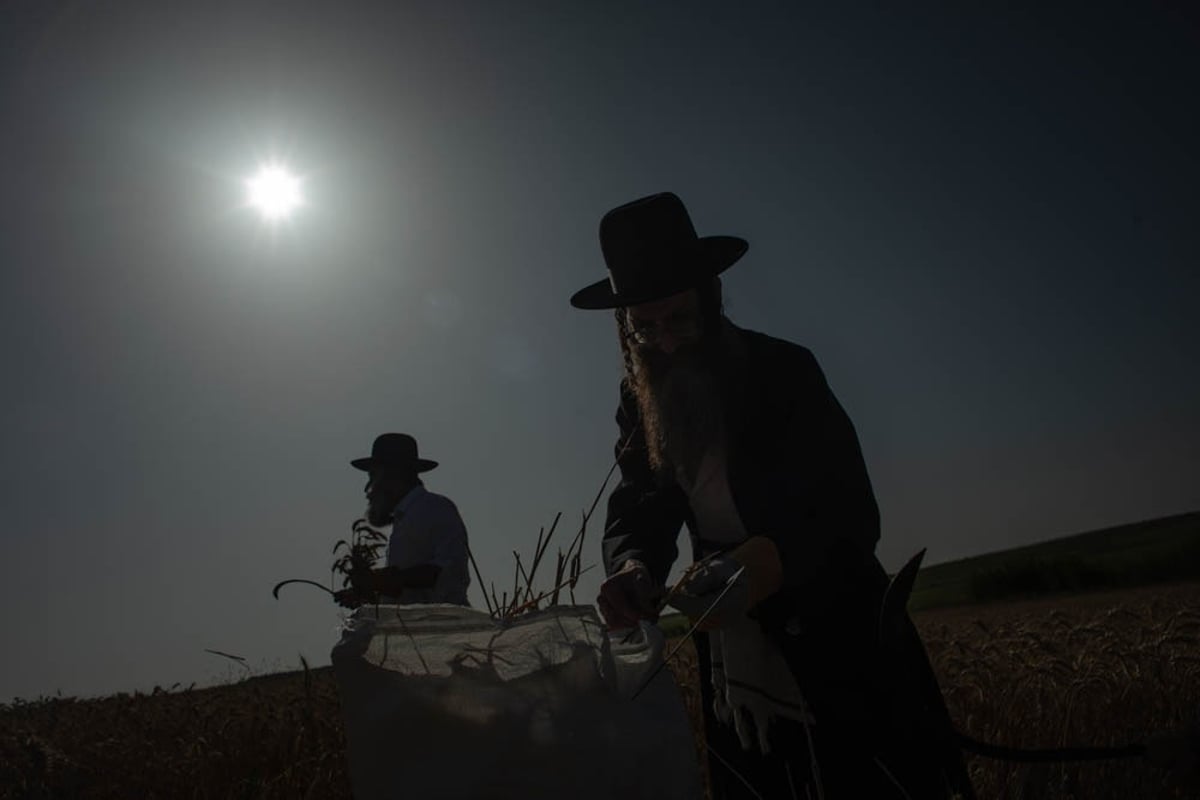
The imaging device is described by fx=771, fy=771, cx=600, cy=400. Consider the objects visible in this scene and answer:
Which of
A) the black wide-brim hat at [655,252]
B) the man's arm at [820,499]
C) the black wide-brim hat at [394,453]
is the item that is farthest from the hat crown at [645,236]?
the black wide-brim hat at [394,453]

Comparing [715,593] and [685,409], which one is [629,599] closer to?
[715,593]

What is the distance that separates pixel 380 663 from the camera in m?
1.18

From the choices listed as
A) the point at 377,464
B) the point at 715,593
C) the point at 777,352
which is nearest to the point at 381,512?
the point at 377,464

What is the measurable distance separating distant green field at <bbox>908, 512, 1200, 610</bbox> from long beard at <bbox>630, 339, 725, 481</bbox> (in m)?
13.1

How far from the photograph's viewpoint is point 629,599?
150 cm

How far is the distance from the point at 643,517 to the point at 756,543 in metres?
0.61

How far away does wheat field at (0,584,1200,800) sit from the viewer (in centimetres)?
259

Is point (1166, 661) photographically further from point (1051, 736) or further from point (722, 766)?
point (722, 766)

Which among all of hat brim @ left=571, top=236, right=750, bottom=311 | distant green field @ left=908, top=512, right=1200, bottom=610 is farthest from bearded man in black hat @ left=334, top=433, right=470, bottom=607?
distant green field @ left=908, top=512, right=1200, bottom=610

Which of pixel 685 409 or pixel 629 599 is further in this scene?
pixel 685 409

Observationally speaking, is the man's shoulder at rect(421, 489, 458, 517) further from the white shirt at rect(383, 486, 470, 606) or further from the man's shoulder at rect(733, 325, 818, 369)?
the man's shoulder at rect(733, 325, 818, 369)

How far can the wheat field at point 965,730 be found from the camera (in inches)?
102

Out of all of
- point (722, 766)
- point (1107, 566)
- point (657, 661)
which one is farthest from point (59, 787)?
point (1107, 566)

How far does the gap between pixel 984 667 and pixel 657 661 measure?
3.67 meters
